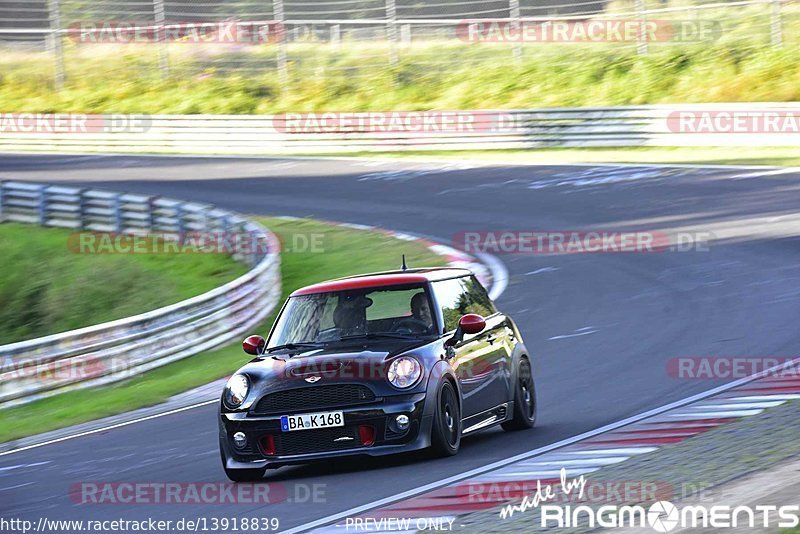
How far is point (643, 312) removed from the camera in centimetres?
1529

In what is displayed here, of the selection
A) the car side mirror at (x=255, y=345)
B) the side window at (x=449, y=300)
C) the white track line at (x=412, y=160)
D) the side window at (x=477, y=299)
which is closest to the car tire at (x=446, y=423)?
the side window at (x=449, y=300)

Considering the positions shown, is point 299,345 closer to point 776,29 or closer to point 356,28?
point 776,29

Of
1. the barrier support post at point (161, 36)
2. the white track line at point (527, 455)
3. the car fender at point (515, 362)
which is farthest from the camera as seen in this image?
the barrier support post at point (161, 36)

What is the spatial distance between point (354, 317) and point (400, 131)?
75.9 ft

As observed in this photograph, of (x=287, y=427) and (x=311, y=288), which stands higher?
(x=311, y=288)

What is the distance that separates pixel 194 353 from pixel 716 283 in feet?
21.4

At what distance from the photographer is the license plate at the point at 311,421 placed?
8695mm

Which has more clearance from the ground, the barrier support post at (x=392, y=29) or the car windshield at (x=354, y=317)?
the barrier support post at (x=392, y=29)

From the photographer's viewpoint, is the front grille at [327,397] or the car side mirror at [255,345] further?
the car side mirror at [255,345]

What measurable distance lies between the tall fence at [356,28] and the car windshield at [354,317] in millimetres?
23090

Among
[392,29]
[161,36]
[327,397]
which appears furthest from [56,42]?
[327,397]

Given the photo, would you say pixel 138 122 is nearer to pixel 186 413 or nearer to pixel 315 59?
pixel 315 59

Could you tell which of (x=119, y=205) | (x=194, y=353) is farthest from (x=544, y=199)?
(x=194, y=353)

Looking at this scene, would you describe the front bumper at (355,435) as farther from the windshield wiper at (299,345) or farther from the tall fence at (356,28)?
the tall fence at (356,28)
